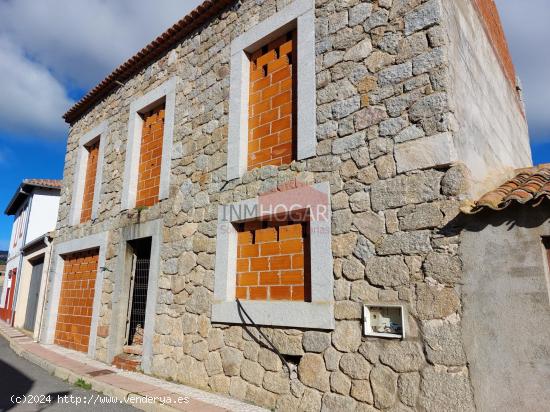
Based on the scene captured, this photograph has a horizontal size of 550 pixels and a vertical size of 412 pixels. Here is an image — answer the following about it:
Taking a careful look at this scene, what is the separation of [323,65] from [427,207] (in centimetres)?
211

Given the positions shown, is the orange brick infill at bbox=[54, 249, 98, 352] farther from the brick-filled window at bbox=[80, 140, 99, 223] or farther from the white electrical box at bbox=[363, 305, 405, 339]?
the white electrical box at bbox=[363, 305, 405, 339]

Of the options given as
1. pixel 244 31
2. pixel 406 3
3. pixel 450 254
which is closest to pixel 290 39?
pixel 244 31

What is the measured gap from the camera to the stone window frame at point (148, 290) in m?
5.76

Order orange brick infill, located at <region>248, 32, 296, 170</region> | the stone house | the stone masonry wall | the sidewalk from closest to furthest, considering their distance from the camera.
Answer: the stone masonry wall → the stone house → the sidewalk → orange brick infill, located at <region>248, 32, 296, 170</region>

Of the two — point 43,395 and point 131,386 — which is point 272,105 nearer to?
point 131,386

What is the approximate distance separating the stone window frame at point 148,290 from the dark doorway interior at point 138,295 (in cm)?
11

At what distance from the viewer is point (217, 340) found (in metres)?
4.81

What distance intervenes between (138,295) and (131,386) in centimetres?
200

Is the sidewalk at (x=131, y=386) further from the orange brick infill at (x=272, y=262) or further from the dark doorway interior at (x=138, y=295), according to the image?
the orange brick infill at (x=272, y=262)

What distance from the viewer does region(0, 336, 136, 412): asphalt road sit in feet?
14.5

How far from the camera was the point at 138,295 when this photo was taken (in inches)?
262

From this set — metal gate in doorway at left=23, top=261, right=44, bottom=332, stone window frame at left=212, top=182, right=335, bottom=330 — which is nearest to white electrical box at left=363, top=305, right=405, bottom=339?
stone window frame at left=212, top=182, right=335, bottom=330

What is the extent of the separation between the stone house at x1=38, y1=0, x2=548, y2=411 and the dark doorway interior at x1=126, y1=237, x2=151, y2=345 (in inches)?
1.5

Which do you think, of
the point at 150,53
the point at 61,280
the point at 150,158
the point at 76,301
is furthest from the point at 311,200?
the point at 61,280
